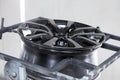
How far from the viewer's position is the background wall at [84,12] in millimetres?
1349

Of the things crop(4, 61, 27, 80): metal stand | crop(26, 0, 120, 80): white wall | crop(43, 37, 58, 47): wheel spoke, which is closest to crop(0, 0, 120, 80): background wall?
crop(26, 0, 120, 80): white wall

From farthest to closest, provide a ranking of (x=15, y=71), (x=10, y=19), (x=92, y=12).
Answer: (x=10, y=19) < (x=92, y=12) < (x=15, y=71)

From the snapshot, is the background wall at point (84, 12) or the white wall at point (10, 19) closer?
the background wall at point (84, 12)

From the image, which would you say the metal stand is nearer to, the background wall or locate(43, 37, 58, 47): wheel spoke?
locate(43, 37, 58, 47): wheel spoke

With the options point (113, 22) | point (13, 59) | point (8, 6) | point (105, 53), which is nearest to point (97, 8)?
point (113, 22)

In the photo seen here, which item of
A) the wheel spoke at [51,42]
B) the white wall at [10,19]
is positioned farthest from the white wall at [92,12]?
the wheel spoke at [51,42]

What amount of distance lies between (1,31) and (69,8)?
0.60 meters

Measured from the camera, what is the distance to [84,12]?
1404 mm

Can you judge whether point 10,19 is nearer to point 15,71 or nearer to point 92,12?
point 92,12

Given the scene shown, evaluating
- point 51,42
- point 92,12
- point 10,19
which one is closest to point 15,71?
point 51,42

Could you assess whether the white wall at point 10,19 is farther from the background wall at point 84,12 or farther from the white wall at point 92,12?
the white wall at point 92,12

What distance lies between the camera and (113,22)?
1.36m

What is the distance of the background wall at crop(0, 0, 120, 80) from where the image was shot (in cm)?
135

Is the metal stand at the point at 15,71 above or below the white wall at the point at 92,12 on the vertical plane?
below
